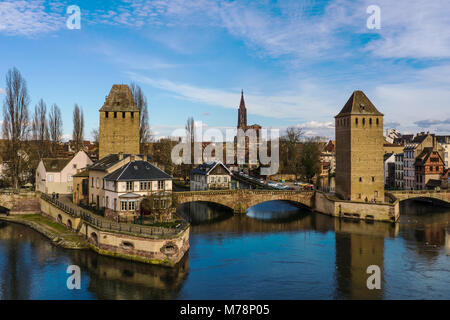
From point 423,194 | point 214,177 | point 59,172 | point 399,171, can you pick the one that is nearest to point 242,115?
point 399,171

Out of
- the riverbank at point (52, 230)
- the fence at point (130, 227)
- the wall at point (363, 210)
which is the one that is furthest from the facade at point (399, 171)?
the riverbank at point (52, 230)

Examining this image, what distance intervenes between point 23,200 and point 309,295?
42.7 meters

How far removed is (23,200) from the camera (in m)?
52.4

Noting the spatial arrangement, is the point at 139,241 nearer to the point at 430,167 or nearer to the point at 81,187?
the point at 81,187

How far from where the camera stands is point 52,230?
140 feet

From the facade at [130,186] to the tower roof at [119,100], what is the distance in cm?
1501

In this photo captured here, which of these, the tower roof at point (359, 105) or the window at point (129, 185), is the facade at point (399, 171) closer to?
the tower roof at point (359, 105)

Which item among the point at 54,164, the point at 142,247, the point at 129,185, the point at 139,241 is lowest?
the point at 142,247

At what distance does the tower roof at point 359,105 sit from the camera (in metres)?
53.9

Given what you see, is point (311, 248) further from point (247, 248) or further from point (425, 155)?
point (425, 155)

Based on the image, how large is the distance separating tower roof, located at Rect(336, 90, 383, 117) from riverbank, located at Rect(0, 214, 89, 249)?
3867 centimetres

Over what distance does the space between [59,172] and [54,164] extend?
5.62ft
